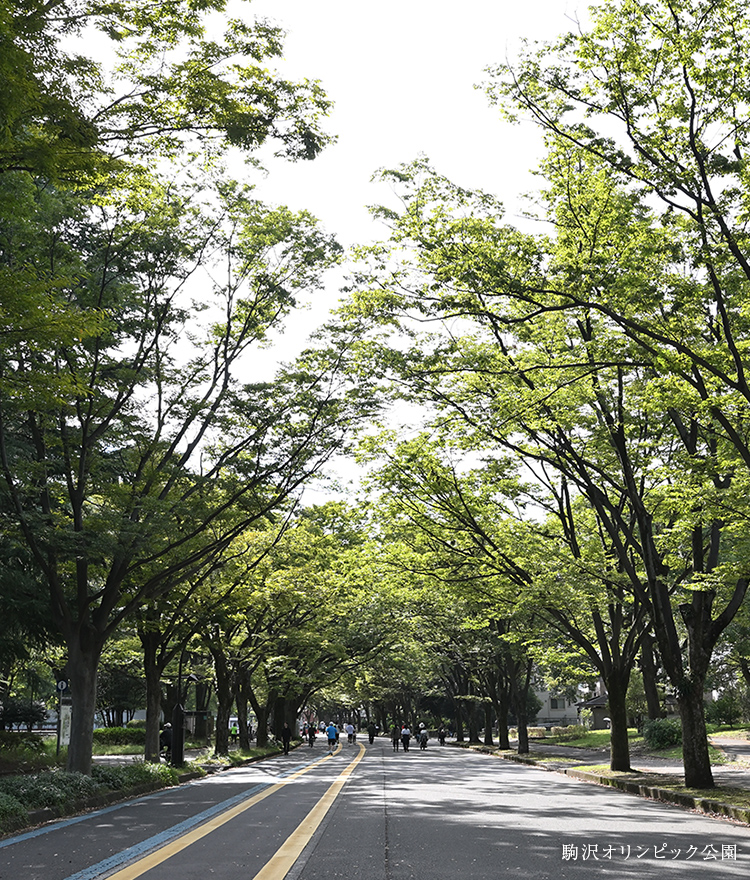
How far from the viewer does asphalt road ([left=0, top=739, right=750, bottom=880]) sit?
7.03m

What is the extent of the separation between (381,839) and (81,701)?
9.23m

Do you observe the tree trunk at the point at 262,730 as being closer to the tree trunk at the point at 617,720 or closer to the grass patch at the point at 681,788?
the tree trunk at the point at 617,720

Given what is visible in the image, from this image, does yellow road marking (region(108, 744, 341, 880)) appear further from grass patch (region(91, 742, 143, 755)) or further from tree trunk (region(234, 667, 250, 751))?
grass patch (region(91, 742, 143, 755))

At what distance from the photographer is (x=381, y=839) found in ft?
29.1

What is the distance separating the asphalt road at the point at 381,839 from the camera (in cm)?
703

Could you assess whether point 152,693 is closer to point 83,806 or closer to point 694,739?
point 83,806

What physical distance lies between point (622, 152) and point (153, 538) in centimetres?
1008

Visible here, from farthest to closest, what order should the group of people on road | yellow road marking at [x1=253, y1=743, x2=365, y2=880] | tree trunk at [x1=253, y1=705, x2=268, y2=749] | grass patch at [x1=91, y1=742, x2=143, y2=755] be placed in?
the group of people on road, tree trunk at [x1=253, y1=705, x2=268, y2=749], grass patch at [x1=91, y1=742, x2=143, y2=755], yellow road marking at [x1=253, y1=743, x2=365, y2=880]

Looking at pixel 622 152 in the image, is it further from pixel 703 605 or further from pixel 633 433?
pixel 703 605

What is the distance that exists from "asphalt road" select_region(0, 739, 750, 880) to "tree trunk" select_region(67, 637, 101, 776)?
198 centimetres

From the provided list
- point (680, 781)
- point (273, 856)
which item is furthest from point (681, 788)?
point (273, 856)

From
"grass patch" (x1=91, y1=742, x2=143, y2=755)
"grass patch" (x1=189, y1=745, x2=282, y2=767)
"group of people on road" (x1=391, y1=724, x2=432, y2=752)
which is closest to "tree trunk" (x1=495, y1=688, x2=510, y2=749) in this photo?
"group of people on road" (x1=391, y1=724, x2=432, y2=752)

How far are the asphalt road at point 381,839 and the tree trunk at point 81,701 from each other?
1977mm

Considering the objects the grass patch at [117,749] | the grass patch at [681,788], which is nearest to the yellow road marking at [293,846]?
the grass patch at [681,788]
